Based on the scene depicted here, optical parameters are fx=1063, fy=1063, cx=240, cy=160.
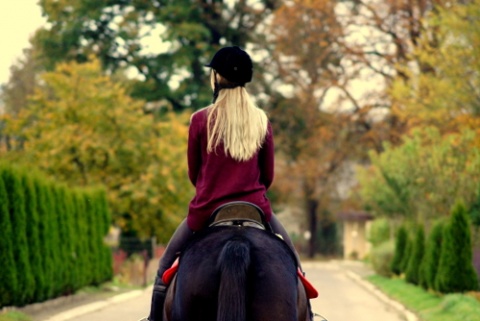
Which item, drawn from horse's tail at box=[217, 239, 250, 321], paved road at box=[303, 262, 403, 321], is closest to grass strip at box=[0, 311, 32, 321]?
paved road at box=[303, 262, 403, 321]

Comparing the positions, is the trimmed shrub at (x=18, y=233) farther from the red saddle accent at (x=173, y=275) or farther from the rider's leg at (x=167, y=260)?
the red saddle accent at (x=173, y=275)

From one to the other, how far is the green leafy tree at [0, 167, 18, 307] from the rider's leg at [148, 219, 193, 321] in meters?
10.4

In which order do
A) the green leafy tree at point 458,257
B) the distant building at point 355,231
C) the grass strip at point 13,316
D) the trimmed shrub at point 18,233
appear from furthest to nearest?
the distant building at point 355,231 → the green leafy tree at point 458,257 → the trimmed shrub at point 18,233 → the grass strip at point 13,316

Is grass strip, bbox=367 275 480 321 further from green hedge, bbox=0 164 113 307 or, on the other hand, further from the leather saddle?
the leather saddle

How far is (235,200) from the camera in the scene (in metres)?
6.80

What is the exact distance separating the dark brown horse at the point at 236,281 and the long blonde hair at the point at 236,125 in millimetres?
A: 585

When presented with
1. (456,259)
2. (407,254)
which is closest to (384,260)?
(407,254)

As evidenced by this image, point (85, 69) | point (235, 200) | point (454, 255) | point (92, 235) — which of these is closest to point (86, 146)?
point (85, 69)

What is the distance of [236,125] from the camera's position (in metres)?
6.79

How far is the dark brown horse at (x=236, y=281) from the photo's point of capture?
599 centimetres

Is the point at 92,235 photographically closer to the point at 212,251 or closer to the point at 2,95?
the point at 212,251

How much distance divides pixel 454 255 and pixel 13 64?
2220 inches

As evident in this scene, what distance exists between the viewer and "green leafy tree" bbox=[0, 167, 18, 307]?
56.1 ft

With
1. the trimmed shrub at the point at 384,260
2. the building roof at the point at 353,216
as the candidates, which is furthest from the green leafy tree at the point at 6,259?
the building roof at the point at 353,216
